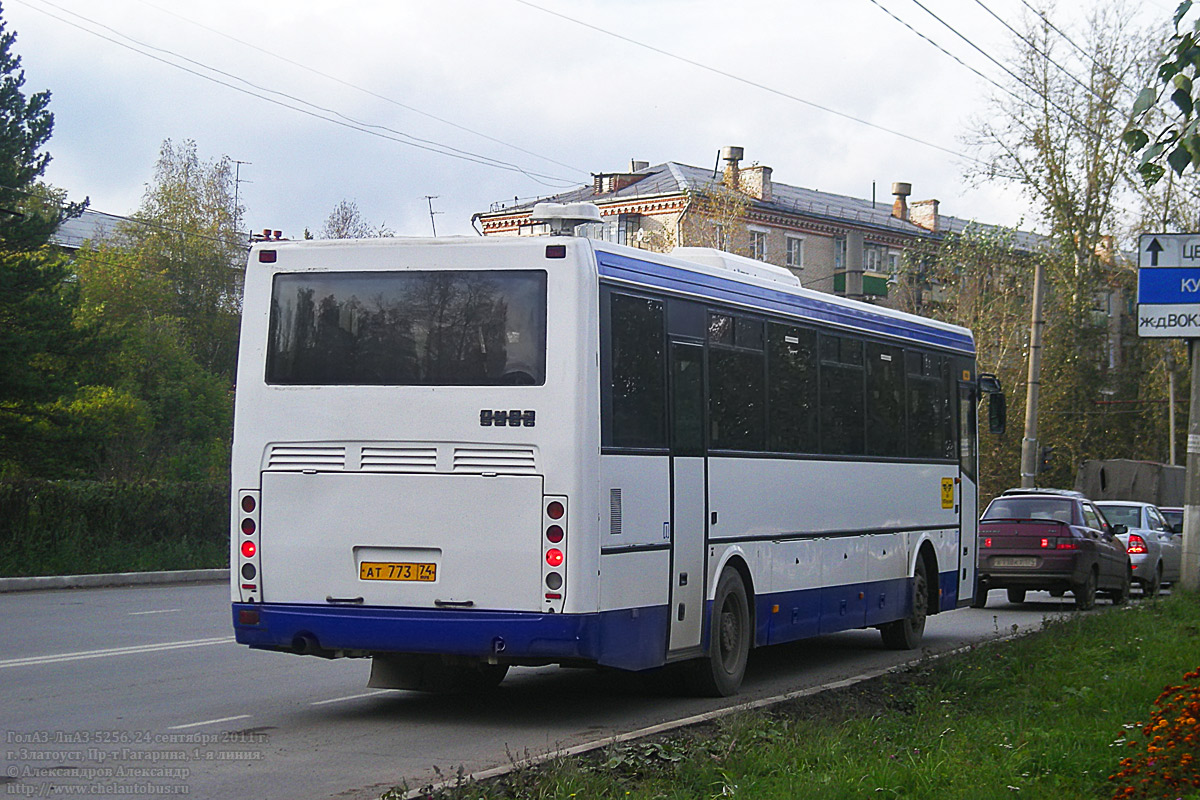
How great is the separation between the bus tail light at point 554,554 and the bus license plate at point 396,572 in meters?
0.74

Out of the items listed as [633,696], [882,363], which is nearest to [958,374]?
[882,363]

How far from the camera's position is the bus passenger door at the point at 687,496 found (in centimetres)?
1133

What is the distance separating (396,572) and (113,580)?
17908 millimetres

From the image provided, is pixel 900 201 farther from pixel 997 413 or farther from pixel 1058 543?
pixel 997 413

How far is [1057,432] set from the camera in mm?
55500

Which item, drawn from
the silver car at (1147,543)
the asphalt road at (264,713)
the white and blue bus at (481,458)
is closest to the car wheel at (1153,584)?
the silver car at (1147,543)

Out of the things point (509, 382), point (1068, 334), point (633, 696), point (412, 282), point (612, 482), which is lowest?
point (633, 696)

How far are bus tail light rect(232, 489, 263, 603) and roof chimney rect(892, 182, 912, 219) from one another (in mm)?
83144

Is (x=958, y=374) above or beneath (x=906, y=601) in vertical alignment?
above

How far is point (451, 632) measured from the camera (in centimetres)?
1012

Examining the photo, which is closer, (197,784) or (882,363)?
(197,784)

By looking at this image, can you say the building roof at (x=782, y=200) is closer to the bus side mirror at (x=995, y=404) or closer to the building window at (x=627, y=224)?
the building window at (x=627, y=224)

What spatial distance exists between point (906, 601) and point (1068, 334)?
42.3 m

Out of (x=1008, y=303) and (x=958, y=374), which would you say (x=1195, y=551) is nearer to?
(x=958, y=374)
